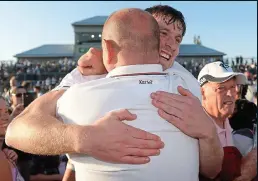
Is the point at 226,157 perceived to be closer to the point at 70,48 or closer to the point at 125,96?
the point at 125,96

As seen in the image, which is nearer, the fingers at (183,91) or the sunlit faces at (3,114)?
the fingers at (183,91)

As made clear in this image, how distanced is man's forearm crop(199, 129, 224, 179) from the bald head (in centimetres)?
41

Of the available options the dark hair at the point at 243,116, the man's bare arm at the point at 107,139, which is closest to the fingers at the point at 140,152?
the man's bare arm at the point at 107,139

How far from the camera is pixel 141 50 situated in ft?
4.11

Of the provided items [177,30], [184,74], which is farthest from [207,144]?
[177,30]

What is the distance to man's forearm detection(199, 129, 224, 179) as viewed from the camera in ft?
4.50

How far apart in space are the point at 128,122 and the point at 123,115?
5 centimetres

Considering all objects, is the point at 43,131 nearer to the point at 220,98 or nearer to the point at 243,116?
the point at 220,98

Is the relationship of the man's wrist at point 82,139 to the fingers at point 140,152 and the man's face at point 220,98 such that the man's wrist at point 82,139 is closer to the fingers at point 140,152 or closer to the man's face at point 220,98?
the fingers at point 140,152

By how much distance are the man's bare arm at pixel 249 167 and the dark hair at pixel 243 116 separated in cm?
90

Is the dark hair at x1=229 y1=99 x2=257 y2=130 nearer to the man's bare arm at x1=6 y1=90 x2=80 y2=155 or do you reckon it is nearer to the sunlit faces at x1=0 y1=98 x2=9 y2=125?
the sunlit faces at x1=0 y1=98 x2=9 y2=125

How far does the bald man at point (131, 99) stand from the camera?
3.95 ft

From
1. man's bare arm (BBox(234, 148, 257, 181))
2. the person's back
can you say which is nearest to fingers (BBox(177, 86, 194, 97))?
man's bare arm (BBox(234, 148, 257, 181))

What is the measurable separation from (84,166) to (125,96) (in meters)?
0.29
